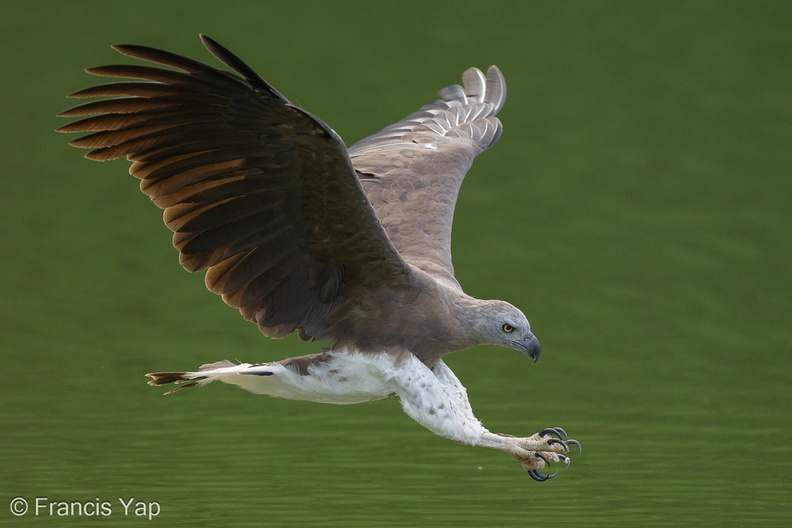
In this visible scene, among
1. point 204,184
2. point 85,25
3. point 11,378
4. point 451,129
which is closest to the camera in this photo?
point 204,184

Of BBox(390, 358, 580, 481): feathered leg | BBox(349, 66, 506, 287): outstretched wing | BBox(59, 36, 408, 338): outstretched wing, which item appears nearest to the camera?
BBox(59, 36, 408, 338): outstretched wing

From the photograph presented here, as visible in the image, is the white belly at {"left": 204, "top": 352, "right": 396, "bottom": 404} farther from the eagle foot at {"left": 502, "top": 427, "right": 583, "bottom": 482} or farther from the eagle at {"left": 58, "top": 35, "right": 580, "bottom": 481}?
the eagle foot at {"left": 502, "top": 427, "right": 583, "bottom": 482}

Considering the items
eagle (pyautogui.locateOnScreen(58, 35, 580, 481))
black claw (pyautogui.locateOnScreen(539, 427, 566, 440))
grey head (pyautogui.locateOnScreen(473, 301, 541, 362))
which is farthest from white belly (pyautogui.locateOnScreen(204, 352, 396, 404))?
black claw (pyautogui.locateOnScreen(539, 427, 566, 440))

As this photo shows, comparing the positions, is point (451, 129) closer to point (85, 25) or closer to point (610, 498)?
point (610, 498)

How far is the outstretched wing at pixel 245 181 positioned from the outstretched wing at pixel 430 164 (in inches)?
39.7

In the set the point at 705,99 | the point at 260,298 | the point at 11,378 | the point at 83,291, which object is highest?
the point at 705,99

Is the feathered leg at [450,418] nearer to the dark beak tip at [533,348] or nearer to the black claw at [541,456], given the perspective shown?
the black claw at [541,456]

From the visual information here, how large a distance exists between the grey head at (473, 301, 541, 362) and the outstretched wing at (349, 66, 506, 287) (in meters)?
0.59

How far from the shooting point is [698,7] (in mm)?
19891

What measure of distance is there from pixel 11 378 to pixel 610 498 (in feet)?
16.4

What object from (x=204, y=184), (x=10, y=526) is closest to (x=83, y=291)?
(x=10, y=526)

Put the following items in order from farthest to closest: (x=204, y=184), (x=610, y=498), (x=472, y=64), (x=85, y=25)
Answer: (x=85, y=25) < (x=472, y=64) < (x=610, y=498) < (x=204, y=184)

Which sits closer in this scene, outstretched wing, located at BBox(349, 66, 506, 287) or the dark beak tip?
the dark beak tip

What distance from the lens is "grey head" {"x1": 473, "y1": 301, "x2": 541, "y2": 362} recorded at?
8453 mm
